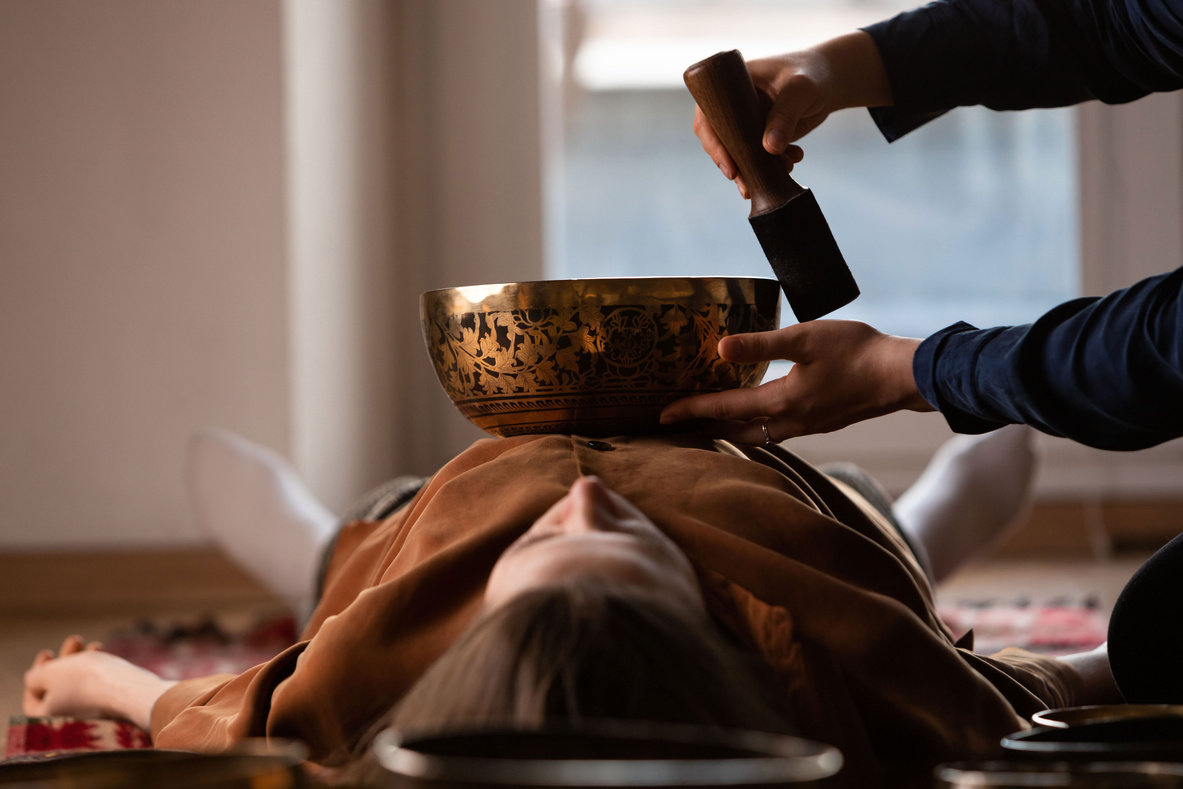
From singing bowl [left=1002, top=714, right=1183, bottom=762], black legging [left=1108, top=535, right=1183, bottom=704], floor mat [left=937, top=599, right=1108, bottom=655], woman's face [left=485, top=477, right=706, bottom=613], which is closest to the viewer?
singing bowl [left=1002, top=714, right=1183, bottom=762]

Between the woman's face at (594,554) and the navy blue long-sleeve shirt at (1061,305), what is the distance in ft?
0.80

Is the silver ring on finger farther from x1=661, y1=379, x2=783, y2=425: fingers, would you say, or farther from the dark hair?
the dark hair

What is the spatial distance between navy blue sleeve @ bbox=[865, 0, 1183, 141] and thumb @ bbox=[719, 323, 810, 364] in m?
0.37

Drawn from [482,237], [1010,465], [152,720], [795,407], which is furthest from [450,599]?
[482,237]

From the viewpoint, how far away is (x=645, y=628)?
0.51 metres

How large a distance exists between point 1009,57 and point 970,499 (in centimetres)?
81

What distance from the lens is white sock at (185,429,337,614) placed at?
173cm

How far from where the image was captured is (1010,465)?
1727 mm

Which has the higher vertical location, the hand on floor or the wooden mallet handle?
the wooden mallet handle

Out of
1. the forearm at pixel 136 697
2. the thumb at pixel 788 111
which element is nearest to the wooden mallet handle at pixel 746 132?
the thumb at pixel 788 111

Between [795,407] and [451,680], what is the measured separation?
16.5 inches

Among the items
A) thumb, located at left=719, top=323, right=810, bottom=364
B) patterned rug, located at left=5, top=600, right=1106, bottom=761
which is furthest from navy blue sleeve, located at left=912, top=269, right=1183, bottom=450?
patterned rug, located at left=5, top=600, right=1106, bottom=761

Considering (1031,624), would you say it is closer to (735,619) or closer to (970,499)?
(970,499)

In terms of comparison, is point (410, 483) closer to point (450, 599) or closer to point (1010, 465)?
point (450, 599)
